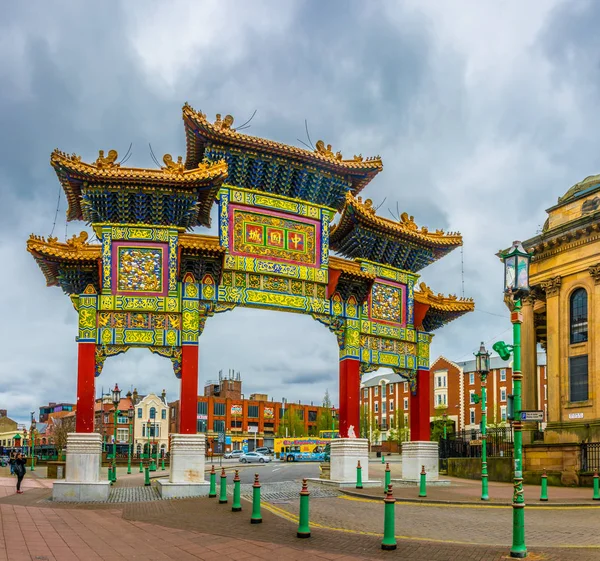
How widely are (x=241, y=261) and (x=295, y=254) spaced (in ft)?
8.03

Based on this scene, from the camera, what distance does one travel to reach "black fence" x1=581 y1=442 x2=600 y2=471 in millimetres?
30094

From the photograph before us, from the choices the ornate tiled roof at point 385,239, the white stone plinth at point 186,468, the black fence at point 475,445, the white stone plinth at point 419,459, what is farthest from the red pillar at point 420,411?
the white stone plinth at point 186,468

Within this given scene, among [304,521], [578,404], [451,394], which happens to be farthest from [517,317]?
[451,394]

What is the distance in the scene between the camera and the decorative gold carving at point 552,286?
117 feet

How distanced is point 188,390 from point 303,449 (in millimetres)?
55753

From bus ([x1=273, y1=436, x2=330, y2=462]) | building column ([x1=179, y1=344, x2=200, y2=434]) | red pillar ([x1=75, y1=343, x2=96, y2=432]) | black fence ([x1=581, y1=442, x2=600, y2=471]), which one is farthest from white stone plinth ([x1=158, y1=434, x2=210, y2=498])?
bus ([x1=273, y1=436, x2=330, y2=462])

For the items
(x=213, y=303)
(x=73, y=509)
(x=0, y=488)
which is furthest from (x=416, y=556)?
(x=0, y=488)

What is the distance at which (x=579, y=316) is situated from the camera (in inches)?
1378

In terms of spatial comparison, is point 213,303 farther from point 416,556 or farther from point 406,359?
point 416,556

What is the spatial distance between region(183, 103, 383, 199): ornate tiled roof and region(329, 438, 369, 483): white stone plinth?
1069 centimetres

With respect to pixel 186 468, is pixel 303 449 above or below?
below

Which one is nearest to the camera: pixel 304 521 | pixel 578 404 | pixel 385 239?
pixel 304 521

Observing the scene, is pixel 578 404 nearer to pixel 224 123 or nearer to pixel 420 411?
pixel 420 411

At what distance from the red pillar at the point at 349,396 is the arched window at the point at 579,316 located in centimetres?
A: 1289
